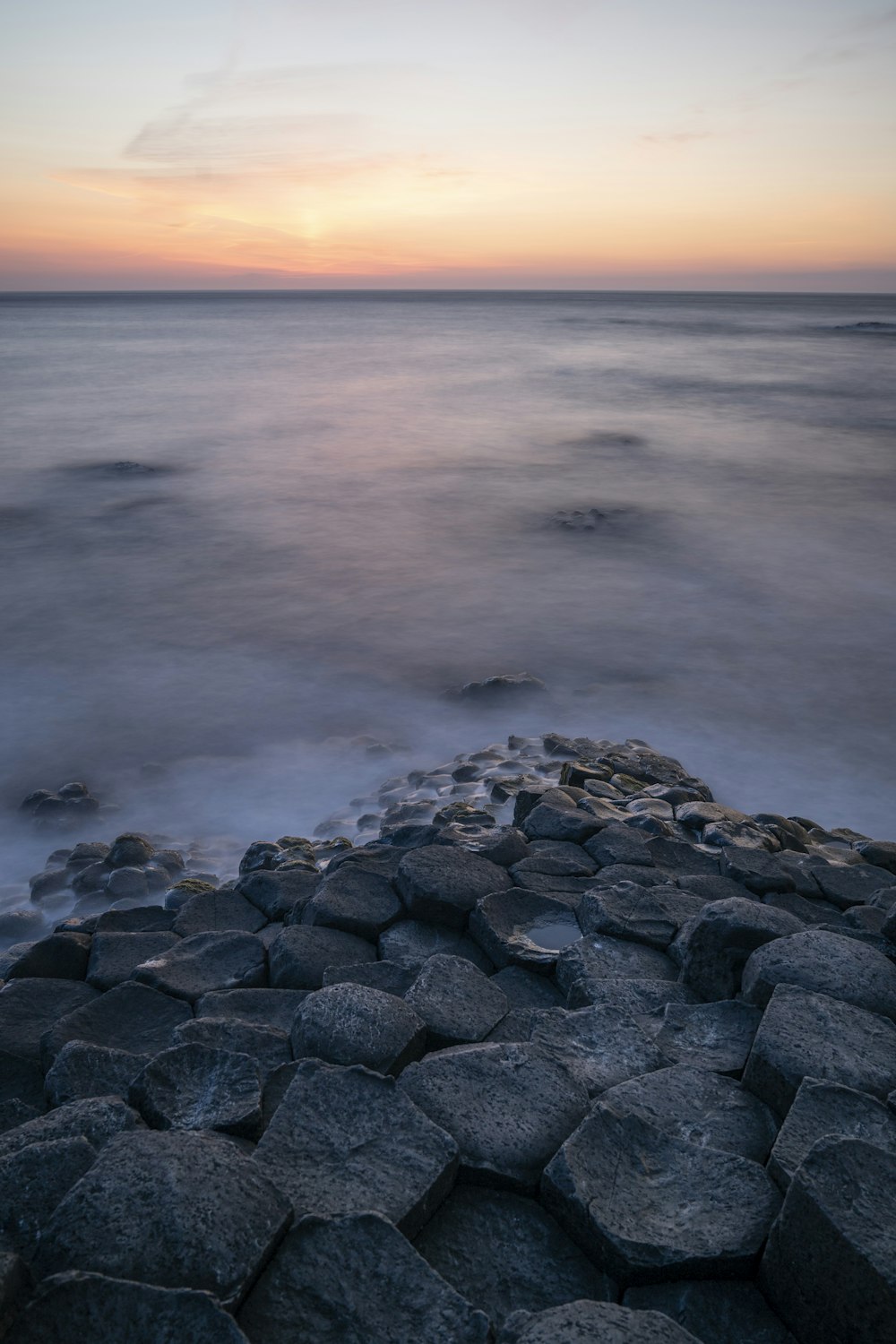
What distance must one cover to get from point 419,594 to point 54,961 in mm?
5401

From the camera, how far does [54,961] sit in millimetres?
2787

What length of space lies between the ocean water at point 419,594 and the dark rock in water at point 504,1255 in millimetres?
2649

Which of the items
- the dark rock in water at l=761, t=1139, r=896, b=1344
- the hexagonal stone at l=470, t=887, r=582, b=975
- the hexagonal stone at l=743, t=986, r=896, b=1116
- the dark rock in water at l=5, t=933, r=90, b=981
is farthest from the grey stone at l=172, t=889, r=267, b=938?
the dark rock in water at l=761, t=1139, r=896, b=1344

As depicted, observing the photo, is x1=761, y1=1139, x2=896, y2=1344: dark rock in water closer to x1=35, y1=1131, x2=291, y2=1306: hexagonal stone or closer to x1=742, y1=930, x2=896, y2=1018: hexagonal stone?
x1=742, y1=930, x2=896, y2=1018: hexagonal stone

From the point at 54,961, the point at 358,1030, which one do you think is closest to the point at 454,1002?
the point at 358,1030

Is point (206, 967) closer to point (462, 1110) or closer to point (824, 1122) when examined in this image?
point (462, 1110)

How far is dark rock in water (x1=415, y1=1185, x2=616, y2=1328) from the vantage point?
62.6 inches

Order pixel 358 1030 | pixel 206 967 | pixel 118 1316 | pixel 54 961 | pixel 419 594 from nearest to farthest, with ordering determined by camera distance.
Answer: pixel 118 1316
pixel 358 1030
pixel 206 967
pixel 54 961
pixel 419 594

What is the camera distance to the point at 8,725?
5309 millimetres

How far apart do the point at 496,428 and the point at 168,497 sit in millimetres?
7393

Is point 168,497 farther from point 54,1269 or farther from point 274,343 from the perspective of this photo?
point 274,343

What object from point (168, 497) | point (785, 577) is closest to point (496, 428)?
point (168, 497)

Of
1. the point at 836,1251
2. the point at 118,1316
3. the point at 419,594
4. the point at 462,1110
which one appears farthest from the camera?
the point at 419,594

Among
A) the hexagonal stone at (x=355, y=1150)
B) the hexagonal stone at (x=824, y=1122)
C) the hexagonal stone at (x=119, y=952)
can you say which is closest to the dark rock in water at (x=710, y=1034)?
the hexagonal stone at (x=824, y=1122)
